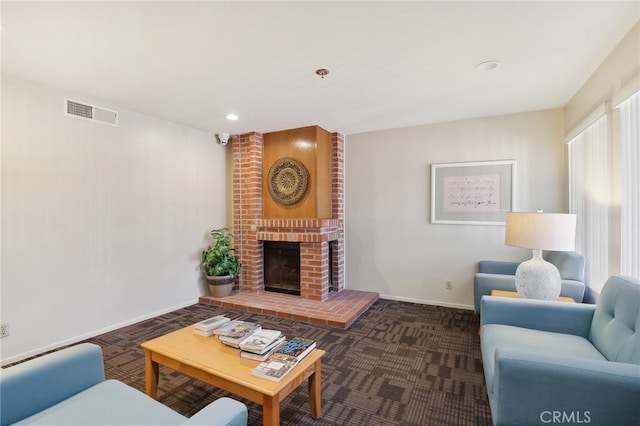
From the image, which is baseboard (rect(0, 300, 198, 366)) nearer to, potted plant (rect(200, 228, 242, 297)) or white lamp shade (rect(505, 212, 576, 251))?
potted plant (rect(200, 228, 242, 297))

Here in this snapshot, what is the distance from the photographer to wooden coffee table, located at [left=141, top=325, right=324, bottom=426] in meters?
1.52

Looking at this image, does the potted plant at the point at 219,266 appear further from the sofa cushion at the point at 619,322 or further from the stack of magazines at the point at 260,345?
the sofa cushion at the point at 619,322

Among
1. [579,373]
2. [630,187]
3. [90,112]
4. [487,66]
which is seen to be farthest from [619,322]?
[90,112]

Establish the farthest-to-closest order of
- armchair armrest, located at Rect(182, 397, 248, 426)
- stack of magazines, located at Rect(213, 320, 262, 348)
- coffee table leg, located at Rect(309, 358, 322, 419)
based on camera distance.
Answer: stack of magazines, located at Rect(213, 320, 262, 348)
coffee table leg, located at Rect(309, 358, 322, 419)
armchair armrest, located at Rect(182, 397, 248, 426)

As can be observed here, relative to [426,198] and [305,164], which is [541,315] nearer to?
[426,198]

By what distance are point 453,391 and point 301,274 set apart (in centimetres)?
242

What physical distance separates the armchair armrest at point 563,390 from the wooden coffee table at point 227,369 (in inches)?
38.3

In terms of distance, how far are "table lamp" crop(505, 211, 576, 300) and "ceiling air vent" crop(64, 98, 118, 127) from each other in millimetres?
4059

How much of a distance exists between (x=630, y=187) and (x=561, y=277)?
108 cm

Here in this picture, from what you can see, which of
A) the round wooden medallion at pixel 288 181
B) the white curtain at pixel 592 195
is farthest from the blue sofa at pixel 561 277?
the round wooden medallion at pixel 288 181

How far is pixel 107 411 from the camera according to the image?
4.21 ft

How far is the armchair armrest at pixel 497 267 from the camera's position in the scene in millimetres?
3490

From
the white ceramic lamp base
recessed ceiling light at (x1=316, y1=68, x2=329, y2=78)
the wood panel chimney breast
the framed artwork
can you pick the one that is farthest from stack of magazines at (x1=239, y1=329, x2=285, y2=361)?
the framed artwork

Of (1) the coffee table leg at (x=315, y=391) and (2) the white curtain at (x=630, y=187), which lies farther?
(2) the white curtain at (x=630, y=187)
